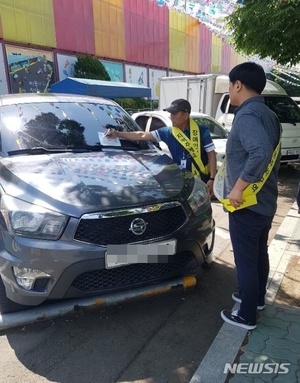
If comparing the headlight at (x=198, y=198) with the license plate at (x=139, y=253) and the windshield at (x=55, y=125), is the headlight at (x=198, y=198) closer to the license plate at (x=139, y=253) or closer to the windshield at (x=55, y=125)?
A: the license plate at (x=139, y=253)

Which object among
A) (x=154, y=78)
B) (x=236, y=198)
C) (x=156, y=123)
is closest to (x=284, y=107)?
(x=156, y=123)

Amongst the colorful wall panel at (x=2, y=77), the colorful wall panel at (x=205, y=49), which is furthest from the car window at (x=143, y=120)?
the colorful wall panel at (x=205, y=49)

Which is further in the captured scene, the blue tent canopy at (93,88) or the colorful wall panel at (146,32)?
the colorful wall panel at (146,32)

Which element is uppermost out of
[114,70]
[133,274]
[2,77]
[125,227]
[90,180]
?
[114,70]

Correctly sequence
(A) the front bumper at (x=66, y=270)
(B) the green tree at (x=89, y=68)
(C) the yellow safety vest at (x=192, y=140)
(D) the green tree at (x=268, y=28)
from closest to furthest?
(A) the front bumper at (x=66, y=270), (C) the yellow safety vest at (x=192, y=140), (D) the green tree at (x=268, y=28), (B) the green tree at (x=89, y=68)

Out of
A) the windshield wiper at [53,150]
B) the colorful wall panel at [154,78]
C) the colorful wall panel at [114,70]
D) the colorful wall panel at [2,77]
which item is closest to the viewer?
the windshield wiper at [53,150]

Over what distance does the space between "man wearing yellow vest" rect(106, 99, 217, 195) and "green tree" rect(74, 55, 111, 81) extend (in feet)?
55.0

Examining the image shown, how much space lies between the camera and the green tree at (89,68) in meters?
19.1

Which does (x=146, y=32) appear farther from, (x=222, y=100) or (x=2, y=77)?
(x=222, y=100)

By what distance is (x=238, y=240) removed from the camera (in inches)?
98.0

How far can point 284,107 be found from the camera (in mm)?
9156

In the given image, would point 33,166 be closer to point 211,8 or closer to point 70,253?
point 70,253

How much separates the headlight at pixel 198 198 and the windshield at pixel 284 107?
21.0 ft

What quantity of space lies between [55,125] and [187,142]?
136 cm
